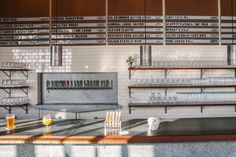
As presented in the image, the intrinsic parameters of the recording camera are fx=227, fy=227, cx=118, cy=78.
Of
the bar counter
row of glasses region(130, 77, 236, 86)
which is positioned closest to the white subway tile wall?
row of glasses region(130, 77, 236, 86)

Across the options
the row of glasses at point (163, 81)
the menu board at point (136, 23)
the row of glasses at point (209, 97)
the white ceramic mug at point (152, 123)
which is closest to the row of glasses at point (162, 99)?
the row of glasses at point (209, 97)

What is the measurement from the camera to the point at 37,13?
496 cm

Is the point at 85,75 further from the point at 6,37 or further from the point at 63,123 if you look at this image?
the point at 63,123

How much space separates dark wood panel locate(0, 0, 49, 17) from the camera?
16.3ft

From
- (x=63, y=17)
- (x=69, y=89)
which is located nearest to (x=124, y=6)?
(x=63, y=17)

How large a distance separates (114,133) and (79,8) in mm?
3490

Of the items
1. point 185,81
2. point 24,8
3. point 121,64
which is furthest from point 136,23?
point 24,8

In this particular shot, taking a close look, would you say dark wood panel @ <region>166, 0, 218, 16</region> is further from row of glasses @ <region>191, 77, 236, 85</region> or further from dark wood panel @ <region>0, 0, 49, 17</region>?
dark wood panel @ <region>0, 0, 49, 17</region>

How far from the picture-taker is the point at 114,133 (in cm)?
223

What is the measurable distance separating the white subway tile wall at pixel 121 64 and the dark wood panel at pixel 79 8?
28.9 inches

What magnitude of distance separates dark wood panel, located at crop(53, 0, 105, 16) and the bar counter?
9.77 ft

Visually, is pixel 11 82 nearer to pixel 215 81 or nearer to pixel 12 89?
pixel 12 89

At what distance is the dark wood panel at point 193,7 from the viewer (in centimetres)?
492

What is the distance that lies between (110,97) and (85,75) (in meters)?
0.75
